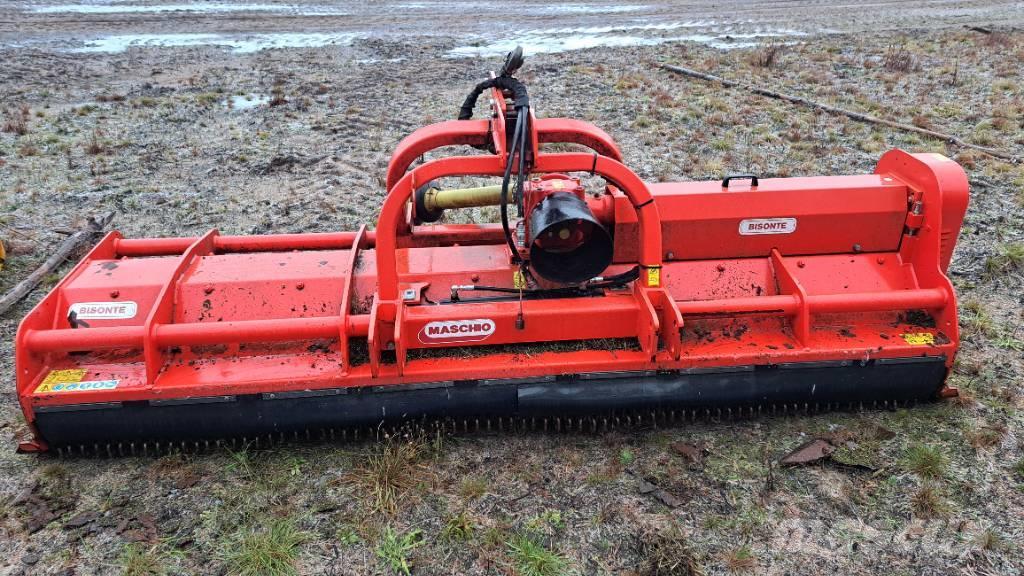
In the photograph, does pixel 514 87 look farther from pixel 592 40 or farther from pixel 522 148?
pixel 592 40

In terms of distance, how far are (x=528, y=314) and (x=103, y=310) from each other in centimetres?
256

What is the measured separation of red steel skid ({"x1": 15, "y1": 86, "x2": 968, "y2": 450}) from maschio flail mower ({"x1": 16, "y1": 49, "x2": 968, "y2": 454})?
0.04ft

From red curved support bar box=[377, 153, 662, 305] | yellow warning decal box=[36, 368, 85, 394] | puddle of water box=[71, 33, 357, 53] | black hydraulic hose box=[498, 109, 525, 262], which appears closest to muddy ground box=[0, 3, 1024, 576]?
yellow warning decal box=[36, 368, 85, 394]

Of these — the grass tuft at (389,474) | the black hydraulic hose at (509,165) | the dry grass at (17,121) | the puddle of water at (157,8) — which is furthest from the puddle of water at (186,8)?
the grass tuft at (389,474)

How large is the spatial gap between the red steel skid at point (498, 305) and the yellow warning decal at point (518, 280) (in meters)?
0.07

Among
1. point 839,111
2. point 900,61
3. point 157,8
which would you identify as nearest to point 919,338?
point 839,111

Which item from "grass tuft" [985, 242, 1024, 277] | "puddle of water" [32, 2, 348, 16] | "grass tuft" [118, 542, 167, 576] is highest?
"puddle of water" [32, 2, 348, 16]

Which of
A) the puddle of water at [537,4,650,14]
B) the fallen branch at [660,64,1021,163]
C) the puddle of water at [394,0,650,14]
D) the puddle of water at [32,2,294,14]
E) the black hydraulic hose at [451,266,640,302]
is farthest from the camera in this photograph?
the puddle of water at [394,0,650,14]

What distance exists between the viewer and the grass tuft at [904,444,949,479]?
12.5 feet

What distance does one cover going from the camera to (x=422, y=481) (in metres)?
3.83

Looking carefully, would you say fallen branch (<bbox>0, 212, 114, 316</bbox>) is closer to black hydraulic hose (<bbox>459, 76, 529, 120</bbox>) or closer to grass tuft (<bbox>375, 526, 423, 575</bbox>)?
grass tuft (<bbox>375, 526, 423, 575</bbox>)

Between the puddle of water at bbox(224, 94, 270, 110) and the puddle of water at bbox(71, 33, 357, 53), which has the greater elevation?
the puddle of water at bbox(71, 33, 357, 53)

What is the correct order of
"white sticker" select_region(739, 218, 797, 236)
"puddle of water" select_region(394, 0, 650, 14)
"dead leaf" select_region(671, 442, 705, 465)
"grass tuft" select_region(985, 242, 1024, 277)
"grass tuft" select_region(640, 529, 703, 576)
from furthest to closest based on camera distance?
"puddle of water" select_region(394, 0, 650, 14) → "grass tuft" select_region(985, 242, 1024, 277) → "white sticker" select_region(739, 218, 797, 236) → "dead leaf" select_region(671, 442, 705, 465) → "grass tuft" select_region(640, 529, 703, 576)

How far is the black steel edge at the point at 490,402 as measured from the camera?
384 centimetres
